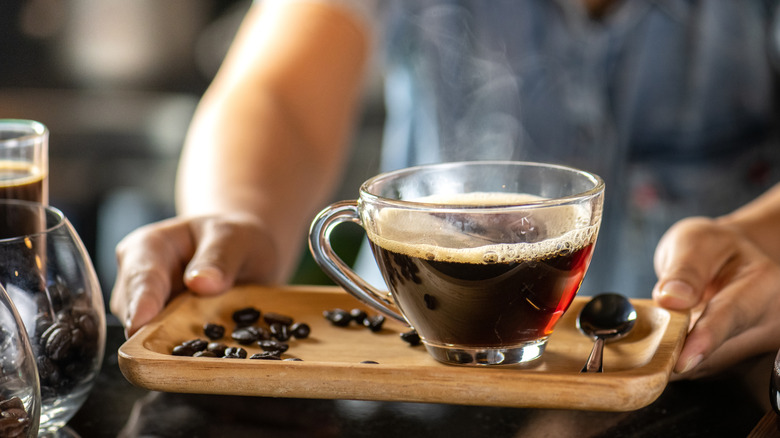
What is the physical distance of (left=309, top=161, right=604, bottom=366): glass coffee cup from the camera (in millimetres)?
840

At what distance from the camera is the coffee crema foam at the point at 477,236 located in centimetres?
84

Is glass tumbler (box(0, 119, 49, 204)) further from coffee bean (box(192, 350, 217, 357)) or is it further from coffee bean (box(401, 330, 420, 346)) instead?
coffee bean (box(401, 330, 420, 346))

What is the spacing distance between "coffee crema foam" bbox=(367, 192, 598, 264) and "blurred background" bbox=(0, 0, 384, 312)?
2.75 m

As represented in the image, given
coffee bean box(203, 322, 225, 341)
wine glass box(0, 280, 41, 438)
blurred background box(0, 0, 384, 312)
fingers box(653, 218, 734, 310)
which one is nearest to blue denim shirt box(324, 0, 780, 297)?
fingers box(653, 218, 734, 310)

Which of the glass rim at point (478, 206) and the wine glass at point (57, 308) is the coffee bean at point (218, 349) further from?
the glass rim at point (478, 206)

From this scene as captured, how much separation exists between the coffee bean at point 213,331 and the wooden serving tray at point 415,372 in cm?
2

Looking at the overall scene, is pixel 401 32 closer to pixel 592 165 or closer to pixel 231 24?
pixel 592 165

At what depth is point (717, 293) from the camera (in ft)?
3.38

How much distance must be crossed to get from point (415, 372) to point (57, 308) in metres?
0.36

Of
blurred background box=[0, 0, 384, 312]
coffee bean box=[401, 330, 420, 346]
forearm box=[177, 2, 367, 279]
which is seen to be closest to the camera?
coffee bean box=[401, 330, 420, 346]

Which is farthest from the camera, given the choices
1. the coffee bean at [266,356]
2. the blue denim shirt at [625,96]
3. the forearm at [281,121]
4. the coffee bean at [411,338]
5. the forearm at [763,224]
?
the blue denim shirt at [625,96]

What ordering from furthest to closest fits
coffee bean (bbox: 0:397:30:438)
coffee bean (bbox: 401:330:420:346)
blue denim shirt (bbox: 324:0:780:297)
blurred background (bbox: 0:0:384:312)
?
blurred background (bbox: 0:0:384:312) → blue denim shirt (bbox: 324:0:780:297) → coffee bean (bbox: 401:330:420:346) → coffee bean (bbox: 0:397:30:438)

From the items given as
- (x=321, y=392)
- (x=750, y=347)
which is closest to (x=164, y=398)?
(x=321, y=392)

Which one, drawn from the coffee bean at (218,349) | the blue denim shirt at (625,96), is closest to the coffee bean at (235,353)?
the coffee bean at (218,349)
